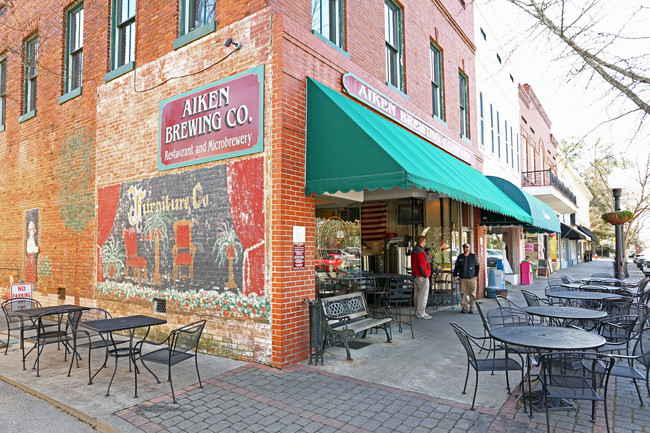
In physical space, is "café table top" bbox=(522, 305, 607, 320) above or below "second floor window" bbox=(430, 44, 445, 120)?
below

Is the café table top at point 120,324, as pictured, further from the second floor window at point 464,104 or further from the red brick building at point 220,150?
the second floor window at point 464,104

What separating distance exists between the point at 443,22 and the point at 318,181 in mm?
8886

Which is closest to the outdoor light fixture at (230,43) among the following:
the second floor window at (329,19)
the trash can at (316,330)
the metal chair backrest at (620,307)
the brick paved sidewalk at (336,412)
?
the second floor window at (329,19)

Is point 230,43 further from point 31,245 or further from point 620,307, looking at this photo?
point 31,245

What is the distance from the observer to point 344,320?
645cm

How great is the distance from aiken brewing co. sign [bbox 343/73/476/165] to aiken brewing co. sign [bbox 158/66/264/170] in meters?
1.82

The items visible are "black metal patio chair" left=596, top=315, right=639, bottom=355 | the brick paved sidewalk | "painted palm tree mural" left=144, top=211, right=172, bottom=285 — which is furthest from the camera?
"painted palm tree mural" left=144, top=211, right=172, bottom=285

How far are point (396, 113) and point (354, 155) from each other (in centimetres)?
348

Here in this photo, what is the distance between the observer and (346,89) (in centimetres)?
736

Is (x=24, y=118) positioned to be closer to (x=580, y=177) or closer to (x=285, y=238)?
(x=285, y=238)

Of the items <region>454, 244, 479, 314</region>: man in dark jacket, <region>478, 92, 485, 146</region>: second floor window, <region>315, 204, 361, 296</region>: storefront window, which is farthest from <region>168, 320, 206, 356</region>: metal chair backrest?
<region>478, 92, 485, 146</region>: second floor window

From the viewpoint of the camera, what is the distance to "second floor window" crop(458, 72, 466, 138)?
1365cm

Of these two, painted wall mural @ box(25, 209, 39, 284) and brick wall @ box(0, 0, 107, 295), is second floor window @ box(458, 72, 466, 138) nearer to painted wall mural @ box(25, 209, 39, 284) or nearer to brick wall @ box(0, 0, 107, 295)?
brick wall @ box(0, 0, 107, 295)

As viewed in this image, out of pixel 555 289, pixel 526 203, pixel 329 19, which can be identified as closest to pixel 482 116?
pixel 526 203
